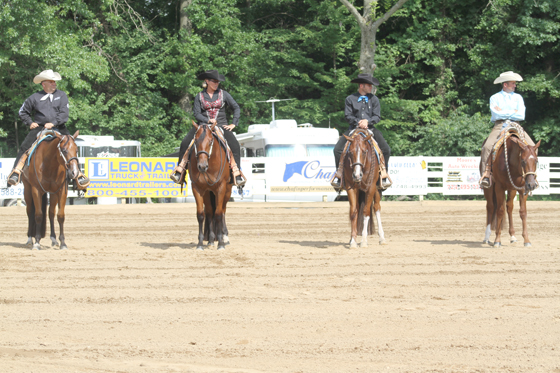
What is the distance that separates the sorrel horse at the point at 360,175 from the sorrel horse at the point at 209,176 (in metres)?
1.97

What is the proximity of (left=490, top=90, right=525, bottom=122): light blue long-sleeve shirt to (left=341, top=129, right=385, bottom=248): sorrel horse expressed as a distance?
2.21 m

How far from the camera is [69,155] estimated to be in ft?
35.0

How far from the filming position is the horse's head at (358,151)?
35.0ft

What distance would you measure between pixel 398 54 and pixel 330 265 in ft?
91.5

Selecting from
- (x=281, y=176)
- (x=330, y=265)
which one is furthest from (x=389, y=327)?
(x=281, y=176)

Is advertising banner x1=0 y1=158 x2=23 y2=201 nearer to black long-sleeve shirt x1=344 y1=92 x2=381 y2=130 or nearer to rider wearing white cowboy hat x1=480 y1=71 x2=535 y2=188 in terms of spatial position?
black long-sleeve shirt x1=344 y1=92 x2=381 y2=130

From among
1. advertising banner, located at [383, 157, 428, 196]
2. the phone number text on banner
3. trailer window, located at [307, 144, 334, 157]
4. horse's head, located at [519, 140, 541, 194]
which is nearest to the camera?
horse's head, located at [519, 140, 541, 194]

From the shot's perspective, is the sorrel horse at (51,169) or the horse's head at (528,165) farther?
the sorrel horse at (51,169)

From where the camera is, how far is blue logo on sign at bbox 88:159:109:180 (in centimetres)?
2400

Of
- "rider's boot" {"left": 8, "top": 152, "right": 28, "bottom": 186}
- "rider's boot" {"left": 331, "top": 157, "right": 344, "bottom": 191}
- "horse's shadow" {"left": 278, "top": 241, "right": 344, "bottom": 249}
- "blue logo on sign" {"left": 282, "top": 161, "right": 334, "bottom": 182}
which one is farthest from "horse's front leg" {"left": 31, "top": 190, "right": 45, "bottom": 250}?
"blue logo on sign" {"left": 282, "top": 161, "right": 334, "bottom": 182}

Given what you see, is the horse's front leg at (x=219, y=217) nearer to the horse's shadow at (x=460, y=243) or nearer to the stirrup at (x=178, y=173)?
the stirrup at (x=178, y=173)

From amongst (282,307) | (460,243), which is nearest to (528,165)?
(460,243)

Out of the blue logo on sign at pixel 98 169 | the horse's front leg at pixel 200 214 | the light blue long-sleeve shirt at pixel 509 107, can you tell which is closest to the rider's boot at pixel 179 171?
the horse's front leg at pixel 200 214

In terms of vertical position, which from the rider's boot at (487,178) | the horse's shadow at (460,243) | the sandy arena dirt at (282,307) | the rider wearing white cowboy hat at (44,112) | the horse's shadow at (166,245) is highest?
the rider wearing white cowboy hat at (44,112)
